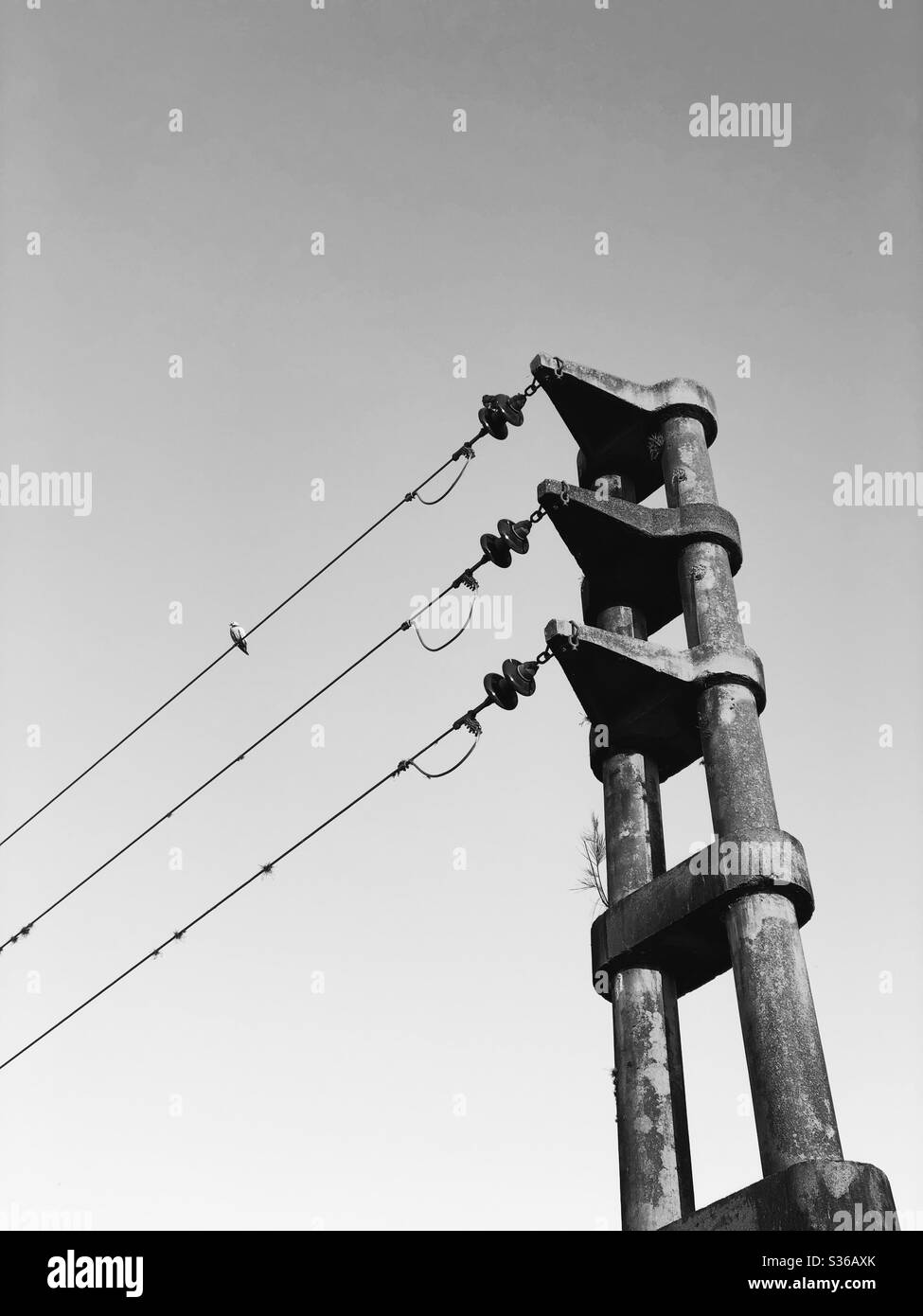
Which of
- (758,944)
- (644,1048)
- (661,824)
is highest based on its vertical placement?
(661,824)

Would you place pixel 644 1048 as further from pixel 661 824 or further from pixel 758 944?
pixel 661 824

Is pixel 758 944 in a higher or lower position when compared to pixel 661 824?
lower

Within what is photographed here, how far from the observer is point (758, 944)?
6.05m

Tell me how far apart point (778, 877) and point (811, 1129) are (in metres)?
1.19

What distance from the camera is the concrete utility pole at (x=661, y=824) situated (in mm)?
5559

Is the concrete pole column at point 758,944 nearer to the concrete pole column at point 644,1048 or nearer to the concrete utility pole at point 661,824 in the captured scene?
the concrete utility pole at point 661,824

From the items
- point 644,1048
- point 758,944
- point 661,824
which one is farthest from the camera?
point 661,824

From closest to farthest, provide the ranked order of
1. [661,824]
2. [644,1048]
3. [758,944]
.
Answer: [758,944], [644,1048], [661,824]

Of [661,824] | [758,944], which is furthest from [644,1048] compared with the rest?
[661,824]

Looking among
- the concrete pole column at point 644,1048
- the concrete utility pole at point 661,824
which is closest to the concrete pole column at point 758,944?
the concrete utility pole at point 661,824

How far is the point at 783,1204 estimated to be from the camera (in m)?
5.20

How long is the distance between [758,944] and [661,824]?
1.35m

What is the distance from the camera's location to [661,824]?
7312 mm

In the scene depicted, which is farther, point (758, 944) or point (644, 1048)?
point (644, 1048)
